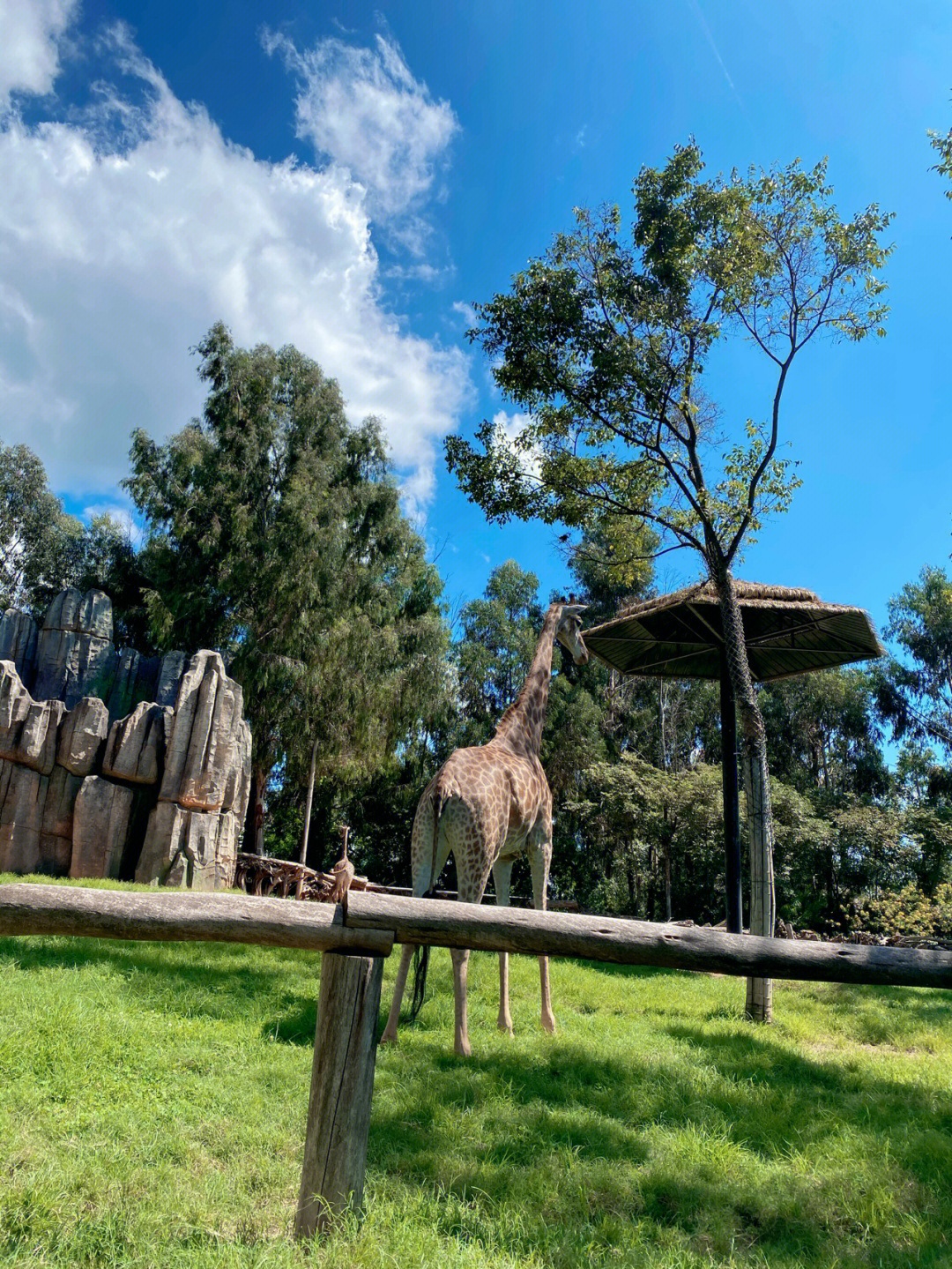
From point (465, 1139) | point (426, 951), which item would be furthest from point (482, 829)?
point (465, 1139)

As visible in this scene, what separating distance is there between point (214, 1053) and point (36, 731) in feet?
38.7

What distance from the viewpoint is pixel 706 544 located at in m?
9.61

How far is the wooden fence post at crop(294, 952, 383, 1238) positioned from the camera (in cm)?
308

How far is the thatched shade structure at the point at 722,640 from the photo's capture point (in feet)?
33.6

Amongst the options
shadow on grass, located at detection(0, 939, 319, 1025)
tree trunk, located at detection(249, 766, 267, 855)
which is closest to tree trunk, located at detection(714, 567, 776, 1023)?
shadow on grass, located at detection(0, 939, 319, 1025)

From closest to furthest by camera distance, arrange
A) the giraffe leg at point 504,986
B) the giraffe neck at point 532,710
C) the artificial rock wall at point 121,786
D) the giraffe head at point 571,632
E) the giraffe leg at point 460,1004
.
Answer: the giraffe leg at point 460,1004
the giraffe leg at point 504,986
the giraffe neck at point 532,710
the giraffe head at point 571,632
the artificial rock wall at point 121,786

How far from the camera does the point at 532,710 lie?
8.38 meters

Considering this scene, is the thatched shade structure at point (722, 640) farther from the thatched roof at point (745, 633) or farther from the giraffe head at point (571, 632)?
the giraffe head at point (571, 632)

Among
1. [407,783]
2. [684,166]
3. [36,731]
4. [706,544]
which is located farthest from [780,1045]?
[407,783]

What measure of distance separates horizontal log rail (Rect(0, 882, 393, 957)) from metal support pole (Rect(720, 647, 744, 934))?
26.0ft

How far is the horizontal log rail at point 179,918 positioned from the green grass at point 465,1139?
1.04 metres

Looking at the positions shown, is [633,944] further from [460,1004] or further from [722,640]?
[722,640]

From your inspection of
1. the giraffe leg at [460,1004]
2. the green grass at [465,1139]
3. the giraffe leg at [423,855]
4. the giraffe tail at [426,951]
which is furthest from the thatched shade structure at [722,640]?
the giraffe leg at [460,1004]

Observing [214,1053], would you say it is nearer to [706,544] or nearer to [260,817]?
[706,544]
